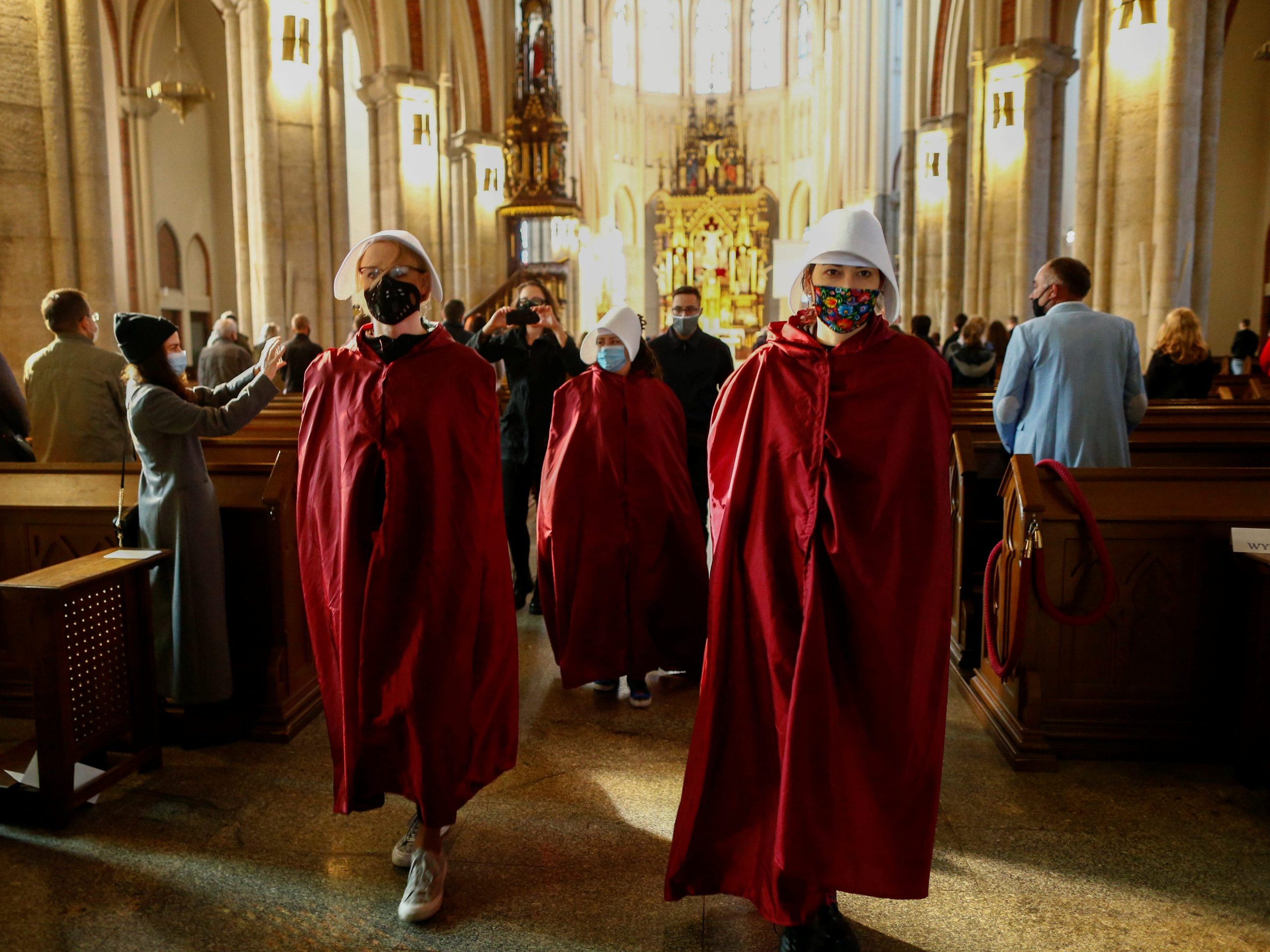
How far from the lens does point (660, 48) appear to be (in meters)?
34.1

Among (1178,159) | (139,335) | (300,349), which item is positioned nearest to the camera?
(139,335)

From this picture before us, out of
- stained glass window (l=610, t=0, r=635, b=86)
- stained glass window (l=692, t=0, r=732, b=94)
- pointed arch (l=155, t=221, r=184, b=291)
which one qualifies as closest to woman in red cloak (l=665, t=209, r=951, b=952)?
pointed arch (l=155, t=221, r=184, b=291)

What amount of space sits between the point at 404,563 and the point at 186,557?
147cm

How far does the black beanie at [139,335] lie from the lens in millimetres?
3383

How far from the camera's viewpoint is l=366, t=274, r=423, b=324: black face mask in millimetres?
2611

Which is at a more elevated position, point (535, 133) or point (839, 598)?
point (535, 133)

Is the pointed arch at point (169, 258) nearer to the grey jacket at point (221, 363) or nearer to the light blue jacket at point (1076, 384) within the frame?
the grey jacket at point (221, 363)

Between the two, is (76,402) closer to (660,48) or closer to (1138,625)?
(1138,625)

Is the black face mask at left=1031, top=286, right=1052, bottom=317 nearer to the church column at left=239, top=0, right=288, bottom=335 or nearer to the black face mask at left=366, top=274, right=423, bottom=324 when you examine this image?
the black face mask at left=366, top=274, right=423, bottom=324

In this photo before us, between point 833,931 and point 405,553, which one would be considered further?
point 405,553

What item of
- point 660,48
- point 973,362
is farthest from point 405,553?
point 660,48

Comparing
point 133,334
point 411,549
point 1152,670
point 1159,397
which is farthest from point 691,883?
point 1159,397

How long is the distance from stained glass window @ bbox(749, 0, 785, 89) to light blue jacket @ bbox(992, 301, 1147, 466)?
106ft

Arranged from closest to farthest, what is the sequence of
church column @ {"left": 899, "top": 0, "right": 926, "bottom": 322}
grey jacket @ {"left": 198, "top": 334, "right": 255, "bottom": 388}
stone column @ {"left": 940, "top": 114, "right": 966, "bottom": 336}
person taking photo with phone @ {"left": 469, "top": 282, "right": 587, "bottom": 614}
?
person taking photo with phone @ {"left": 469, "top": 282, "right": 587, "bottom": 614}
grey jacket @ {"left": 198, "top": 334, "right": 255, "bottom": 388}
stone column @ {"left": 940, "top": 114, "right": 966, "bottom": 336}
church column @ {"left": 899, "top": 0, "right": 926, "bottom": 322}
